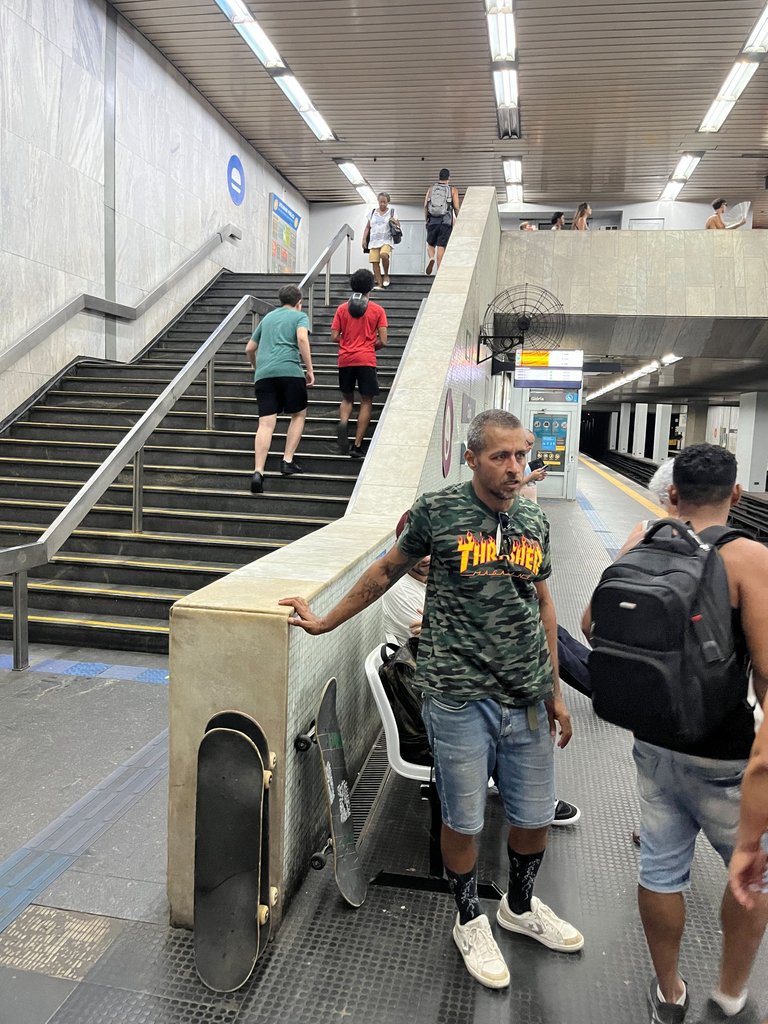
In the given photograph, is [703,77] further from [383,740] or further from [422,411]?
[383,740]

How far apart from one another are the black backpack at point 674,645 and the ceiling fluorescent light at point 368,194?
53.0 ft

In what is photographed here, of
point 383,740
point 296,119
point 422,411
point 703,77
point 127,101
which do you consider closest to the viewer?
point 383,740

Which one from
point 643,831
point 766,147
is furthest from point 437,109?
point 643,831

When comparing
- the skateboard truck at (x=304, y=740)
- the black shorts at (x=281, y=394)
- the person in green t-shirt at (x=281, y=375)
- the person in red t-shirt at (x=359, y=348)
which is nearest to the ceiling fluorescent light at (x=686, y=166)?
the person in red t-shirt at (x=359, y=348)

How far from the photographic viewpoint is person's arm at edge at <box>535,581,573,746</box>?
2.07 meters

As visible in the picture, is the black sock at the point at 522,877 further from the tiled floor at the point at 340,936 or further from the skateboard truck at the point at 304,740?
the skateboard truck at the point at 304,740

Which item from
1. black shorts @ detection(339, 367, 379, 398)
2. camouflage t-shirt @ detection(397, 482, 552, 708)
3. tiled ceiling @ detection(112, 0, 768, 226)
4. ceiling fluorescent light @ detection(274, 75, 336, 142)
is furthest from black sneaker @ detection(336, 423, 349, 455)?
ceiling fluorescent light @ detection(274, 75, 336, 142)

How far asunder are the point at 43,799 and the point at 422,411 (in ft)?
11.0

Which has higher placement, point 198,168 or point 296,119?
point 296,119

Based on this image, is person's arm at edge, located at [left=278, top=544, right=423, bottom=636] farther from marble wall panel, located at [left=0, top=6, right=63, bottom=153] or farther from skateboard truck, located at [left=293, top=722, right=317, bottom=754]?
marble wall panel, located at [left=0, top=6, right=63, bottom=153]

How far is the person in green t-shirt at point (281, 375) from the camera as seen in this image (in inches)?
221

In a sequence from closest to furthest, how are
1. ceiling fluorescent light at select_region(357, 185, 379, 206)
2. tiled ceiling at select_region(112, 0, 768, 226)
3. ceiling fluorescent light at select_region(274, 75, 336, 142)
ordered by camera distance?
tiled ceiling at select_region(112, 0, 768, 226) < ceiling fluorescent light at select_region(274, 75, 336, 142) < ceiling fluorescent light at select_region(357, 185, 379, 206)

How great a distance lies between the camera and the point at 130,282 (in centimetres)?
916

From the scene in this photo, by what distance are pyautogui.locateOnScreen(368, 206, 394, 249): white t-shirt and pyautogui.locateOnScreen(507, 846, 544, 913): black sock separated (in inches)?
349
